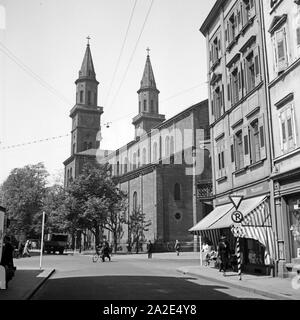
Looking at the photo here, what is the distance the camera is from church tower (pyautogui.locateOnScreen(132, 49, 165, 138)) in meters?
75.0

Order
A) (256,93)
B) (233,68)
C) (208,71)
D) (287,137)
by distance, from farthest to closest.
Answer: (208,71) → (233,68) → (256,93) → (287,137)

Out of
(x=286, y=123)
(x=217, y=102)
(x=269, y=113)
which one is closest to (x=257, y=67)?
(x=269, y=113)

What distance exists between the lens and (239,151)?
21188 mm

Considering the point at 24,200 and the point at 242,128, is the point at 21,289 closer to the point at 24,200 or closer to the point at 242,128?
the point at 242,128

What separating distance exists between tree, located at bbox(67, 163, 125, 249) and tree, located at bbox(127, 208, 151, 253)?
2249 millimetres

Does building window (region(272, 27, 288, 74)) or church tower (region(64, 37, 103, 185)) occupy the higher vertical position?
church tower (region(64, 37, 103, 185))

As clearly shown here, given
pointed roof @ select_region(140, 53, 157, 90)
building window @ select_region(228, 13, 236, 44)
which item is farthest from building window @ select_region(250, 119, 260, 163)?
pointed roof @ select_region(140, 53, 157, 90)

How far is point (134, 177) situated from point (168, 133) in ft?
26.8

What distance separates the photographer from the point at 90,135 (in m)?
79.6

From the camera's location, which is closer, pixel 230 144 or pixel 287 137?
pixel 287 137

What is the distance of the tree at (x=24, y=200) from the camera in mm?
62188

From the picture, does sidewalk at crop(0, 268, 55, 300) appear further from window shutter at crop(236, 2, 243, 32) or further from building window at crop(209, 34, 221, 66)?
building window at crop(209, 34, 221, 66)
